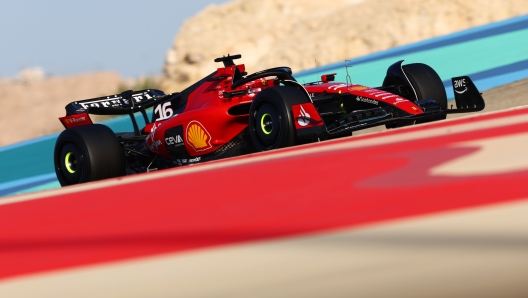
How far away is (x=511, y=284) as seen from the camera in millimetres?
1392

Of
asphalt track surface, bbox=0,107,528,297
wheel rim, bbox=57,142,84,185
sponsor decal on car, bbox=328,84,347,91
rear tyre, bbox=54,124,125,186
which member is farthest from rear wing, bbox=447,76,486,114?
asphalt track surface, bbox=0,107,528,297

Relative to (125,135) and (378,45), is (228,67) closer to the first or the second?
(125,135)

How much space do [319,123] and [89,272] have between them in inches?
152

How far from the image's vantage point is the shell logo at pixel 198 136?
6.14 meters

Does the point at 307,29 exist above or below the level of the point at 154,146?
above

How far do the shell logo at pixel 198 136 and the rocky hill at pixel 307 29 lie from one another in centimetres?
1269

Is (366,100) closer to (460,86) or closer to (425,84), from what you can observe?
→ (425,84)

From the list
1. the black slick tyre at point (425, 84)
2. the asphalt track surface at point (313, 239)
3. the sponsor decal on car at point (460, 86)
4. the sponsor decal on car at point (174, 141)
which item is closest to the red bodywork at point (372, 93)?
the black slick tyre at point (425, 84)

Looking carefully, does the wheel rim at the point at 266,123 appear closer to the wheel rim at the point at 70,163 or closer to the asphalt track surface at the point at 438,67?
the wheel rim at the point at 70,163

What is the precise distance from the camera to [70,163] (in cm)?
631

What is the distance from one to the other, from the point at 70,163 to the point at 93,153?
0.42 m

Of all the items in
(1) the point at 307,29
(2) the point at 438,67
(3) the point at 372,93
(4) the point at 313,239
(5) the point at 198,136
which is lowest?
(2) the point at 438,67

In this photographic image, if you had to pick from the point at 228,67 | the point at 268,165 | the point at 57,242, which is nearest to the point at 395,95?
the point at 228,67

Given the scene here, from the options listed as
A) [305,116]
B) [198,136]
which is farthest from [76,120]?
[305,116]
